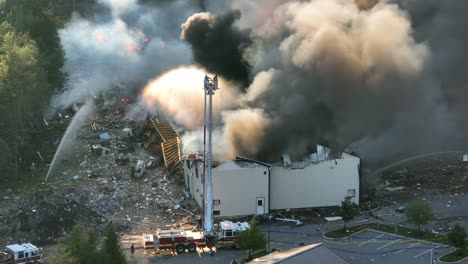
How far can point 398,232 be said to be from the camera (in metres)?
26.9

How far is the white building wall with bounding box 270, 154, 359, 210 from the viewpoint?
29.3m

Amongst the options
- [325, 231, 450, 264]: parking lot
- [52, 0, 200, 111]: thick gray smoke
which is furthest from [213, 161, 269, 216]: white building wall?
[52, 0, 200, 111]: thick gray smoke

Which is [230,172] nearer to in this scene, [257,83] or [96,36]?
[257,83]

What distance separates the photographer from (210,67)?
37031 millimetres

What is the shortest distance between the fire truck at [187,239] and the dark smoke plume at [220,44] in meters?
10.8

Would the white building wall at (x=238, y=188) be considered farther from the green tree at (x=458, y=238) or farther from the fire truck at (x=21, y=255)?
the green tree at (x=458, y=238)

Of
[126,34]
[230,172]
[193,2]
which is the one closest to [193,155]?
[230,172]

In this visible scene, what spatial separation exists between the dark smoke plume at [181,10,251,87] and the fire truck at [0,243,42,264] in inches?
559

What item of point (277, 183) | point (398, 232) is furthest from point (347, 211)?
point (277, 183)

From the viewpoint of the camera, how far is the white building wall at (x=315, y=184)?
2928 cm

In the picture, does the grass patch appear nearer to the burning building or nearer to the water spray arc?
the burning building

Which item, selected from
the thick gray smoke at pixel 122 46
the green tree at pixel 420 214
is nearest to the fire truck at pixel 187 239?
the green tree at pixel 420 214

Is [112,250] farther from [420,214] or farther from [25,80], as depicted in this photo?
[25,80]

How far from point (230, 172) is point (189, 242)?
399 cm
